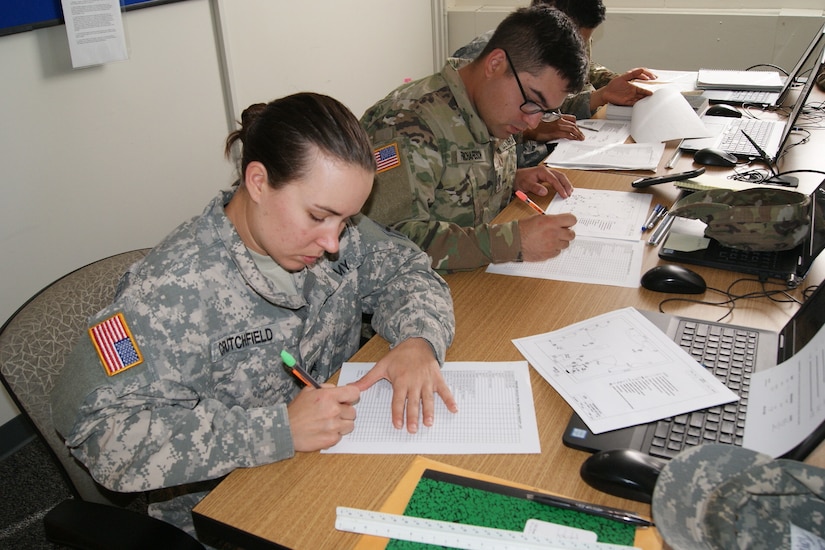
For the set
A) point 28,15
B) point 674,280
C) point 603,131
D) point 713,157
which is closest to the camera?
point 674,280

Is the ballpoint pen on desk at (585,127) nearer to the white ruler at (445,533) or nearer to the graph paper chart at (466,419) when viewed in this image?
the graph paper chart at (466,419)

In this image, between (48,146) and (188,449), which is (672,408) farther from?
(48,146)

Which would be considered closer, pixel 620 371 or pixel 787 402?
pixel 787 402

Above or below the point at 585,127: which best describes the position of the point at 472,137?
above

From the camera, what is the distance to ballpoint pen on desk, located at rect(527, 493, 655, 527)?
83cm

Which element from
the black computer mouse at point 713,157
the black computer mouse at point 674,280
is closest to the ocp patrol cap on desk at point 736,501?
the black computer mouse at point 674,280

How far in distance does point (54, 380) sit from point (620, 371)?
94 centimetres

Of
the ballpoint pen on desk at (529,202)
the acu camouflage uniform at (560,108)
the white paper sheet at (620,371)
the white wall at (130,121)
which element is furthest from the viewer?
the acu camouflage uniform at (560,108)

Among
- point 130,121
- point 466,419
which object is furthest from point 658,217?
point 130,121

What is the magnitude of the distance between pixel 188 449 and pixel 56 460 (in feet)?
0.92

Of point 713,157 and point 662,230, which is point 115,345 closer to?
point 662,230

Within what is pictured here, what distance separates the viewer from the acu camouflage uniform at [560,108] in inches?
84.1

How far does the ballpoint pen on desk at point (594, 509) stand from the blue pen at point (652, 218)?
3.15 ft

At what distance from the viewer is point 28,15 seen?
6.23 ft
